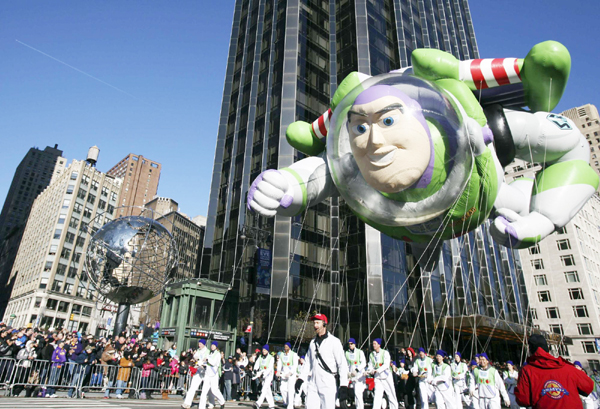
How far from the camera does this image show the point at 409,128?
158 inches

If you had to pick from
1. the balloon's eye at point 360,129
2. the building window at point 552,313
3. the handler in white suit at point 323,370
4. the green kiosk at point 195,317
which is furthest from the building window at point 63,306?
the balloon's eye at point 360,129

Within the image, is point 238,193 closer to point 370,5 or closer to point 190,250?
point 370,5

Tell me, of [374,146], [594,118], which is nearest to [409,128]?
[374,146]

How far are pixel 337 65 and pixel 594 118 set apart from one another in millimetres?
84052

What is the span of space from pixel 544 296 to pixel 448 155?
5624 cm

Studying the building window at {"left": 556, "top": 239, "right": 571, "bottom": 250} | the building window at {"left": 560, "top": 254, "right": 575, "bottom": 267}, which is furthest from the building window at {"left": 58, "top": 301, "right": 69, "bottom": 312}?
the building window at {"left": 556, "top": 239, "right": 571, "bottom": 250}

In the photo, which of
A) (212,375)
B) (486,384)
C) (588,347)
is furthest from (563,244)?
(212,375)

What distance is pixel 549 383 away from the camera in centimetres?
367

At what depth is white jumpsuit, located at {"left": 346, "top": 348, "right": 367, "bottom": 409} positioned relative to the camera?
9.45 m

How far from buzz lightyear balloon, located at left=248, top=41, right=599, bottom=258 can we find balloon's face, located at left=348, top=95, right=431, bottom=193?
0.01 meters

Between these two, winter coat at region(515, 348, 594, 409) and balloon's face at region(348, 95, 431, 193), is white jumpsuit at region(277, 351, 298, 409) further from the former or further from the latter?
balloon's face at region(348, 95, 431, 193)

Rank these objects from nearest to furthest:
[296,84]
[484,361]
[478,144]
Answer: [478,144] < [484,361] < [296,84]

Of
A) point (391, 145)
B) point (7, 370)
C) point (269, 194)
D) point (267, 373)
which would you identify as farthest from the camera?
point (267, 373)

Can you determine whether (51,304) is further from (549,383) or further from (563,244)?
(563,244)
